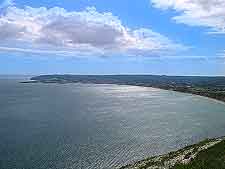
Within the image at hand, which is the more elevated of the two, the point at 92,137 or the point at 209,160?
the point at 209,160

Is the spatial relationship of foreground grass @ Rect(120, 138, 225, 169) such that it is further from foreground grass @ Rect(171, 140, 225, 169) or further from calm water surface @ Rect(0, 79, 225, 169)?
calm water surface @ Rect(0, 79, 225, 169)

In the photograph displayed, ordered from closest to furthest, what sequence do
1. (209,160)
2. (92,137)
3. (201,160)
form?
1. (209,160)
2. (201,160)
3. (92,137)

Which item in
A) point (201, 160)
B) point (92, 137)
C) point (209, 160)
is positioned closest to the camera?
point (209, 160)

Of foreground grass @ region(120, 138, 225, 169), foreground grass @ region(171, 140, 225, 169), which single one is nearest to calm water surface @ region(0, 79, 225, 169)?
foreground grass @ region(120, 138, 225, 169)

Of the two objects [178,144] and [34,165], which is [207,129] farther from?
[34,165]

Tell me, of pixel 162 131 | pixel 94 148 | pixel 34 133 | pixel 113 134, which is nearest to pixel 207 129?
pixel 162 131

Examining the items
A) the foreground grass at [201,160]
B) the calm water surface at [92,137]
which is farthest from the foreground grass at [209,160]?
the calm water surface at [92,137]

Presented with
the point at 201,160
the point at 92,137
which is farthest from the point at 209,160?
the point at 92,137

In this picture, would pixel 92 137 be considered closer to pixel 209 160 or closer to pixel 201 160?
pixel 201 160
